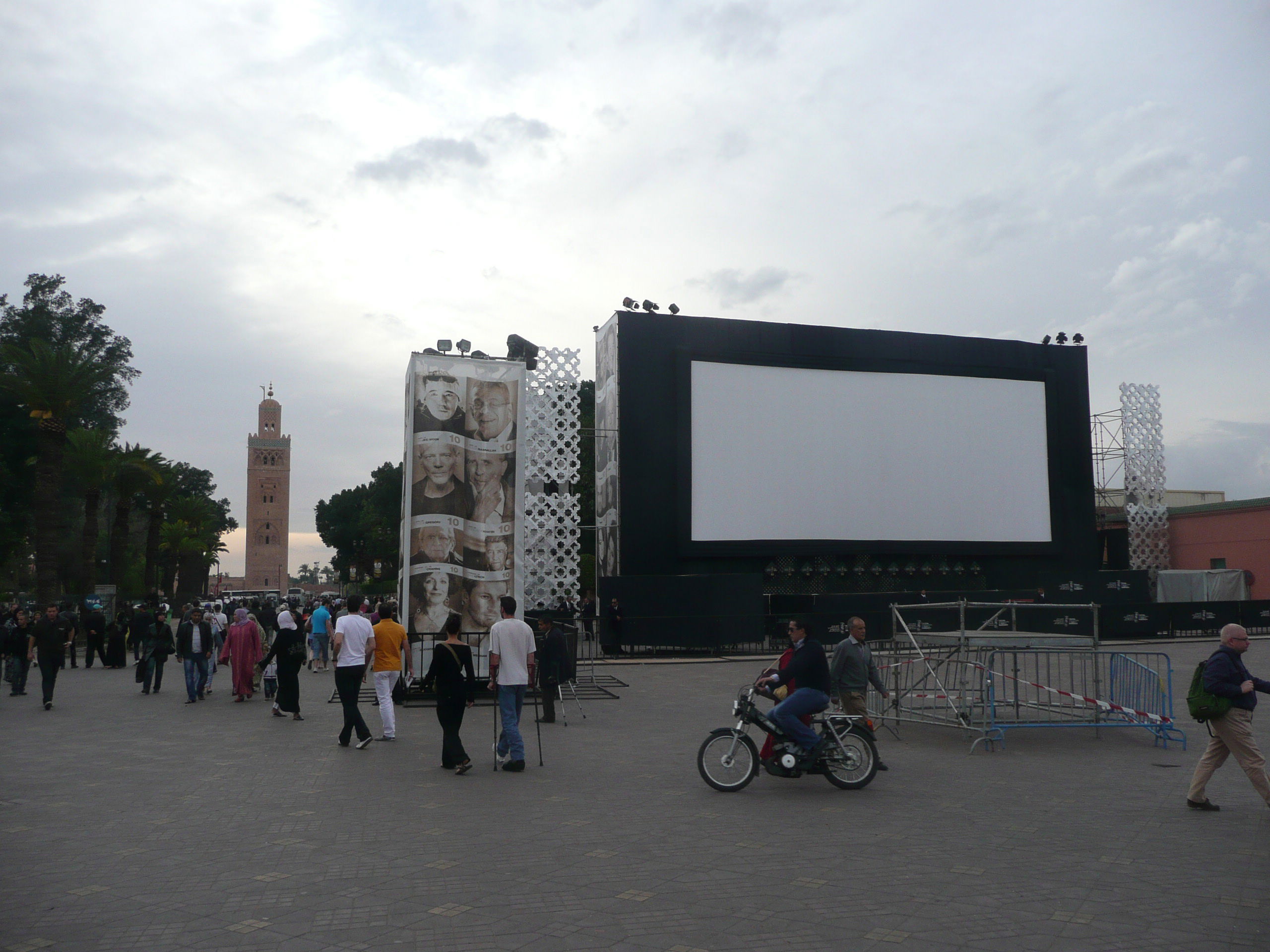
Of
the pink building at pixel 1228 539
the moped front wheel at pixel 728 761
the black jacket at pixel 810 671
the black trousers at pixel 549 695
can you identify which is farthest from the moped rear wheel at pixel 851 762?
the pink building at pixel 1228 539

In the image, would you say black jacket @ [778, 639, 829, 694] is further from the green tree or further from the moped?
the green tree

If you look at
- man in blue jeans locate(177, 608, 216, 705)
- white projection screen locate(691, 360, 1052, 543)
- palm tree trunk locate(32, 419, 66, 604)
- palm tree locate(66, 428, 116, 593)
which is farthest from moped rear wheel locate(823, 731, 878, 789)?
palm tree locate(66, 428, 116, 593)

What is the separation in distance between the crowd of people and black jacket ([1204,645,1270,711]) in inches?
229

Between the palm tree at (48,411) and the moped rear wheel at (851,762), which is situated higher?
the palm tree at (48,411)

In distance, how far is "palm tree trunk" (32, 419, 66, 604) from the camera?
2916cm

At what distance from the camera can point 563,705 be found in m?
14.0

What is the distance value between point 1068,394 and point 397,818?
33.9 metres

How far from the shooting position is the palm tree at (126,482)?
40312 millimetres

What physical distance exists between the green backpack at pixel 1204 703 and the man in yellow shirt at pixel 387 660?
319 inches

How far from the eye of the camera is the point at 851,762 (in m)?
8.62

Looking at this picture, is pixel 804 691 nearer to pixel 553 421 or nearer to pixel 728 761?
pixel 728 761

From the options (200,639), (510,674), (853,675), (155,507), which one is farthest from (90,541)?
(853,675)

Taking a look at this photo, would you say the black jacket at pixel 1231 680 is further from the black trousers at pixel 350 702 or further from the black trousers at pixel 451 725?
the black trousers at pixel 350 702

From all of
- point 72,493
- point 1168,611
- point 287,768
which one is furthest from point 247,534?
point 287,768
